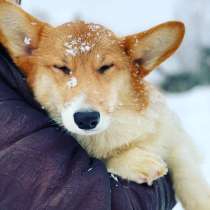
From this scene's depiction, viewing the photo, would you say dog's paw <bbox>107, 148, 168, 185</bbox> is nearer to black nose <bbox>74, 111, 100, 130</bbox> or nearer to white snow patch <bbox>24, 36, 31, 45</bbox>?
black nose <bbox>74, 111, 100, 130</bbox>

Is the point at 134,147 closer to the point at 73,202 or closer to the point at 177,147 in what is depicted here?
the point at 177,147

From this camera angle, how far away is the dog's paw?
2330mm

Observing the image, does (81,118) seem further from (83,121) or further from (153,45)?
(153,45)

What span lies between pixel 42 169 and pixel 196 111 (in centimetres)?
882

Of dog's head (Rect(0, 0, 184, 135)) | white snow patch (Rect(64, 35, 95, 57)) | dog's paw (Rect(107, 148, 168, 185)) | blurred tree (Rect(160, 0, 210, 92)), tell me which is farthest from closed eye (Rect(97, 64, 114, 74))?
blurred tree (Rect(160, 0, 210, 92))

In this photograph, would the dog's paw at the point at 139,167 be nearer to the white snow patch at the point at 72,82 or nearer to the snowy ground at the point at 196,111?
the white snow patch at the point at 72,82

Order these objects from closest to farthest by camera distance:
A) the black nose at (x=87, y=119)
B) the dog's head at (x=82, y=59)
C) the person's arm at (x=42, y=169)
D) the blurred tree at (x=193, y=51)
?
1. the person's arm at (x=42, y=169)
2. the black nose at (x=87, y=119)
3. the dog's head at (x=82, y=59)
4. the blurred tree at (x=193, y=51)

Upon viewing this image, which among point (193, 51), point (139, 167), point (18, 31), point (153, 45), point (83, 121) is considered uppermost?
point (153, 45)

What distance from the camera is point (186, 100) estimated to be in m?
11.6

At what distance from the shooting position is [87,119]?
2.29 m

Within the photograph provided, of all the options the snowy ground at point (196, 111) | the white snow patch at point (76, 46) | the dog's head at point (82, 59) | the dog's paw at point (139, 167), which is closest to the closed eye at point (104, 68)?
the dog's head at point (82, 59)

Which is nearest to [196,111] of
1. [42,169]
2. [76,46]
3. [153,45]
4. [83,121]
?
[153,45]

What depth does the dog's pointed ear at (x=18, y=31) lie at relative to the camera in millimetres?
2500

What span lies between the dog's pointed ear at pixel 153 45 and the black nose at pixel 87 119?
0.55 metres
